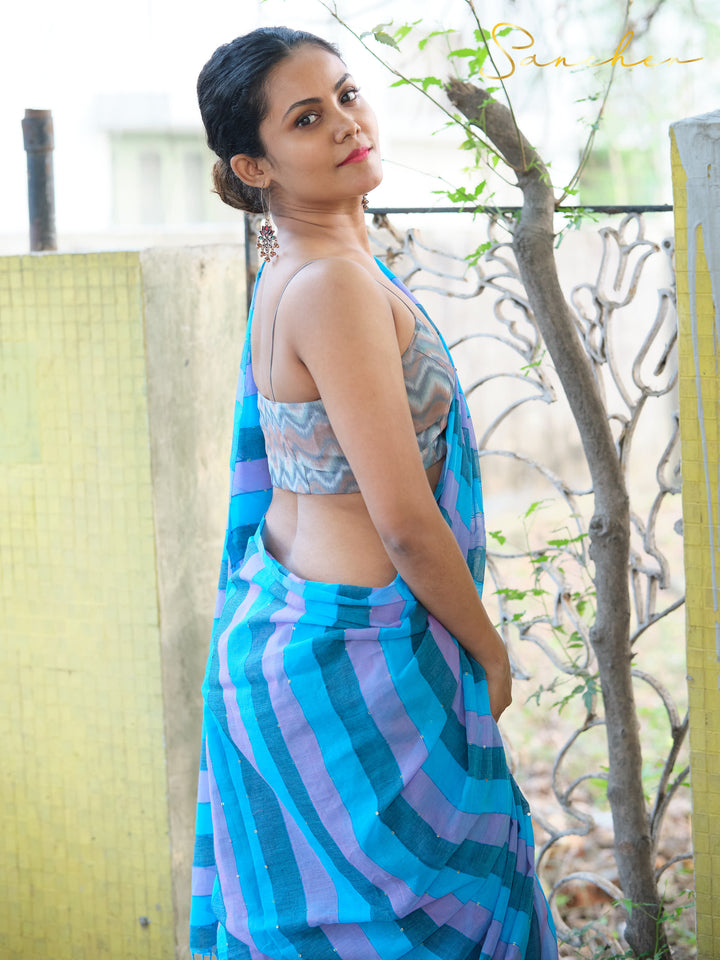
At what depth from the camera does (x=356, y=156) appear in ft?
4.92

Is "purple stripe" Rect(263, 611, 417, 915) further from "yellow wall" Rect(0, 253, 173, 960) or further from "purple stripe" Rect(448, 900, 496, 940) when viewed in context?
"yellow wall" Rect(0, 253, 173, 960)

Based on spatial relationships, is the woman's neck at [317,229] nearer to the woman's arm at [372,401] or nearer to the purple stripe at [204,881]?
the woman's arm at [372,401]

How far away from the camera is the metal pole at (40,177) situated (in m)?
2.37

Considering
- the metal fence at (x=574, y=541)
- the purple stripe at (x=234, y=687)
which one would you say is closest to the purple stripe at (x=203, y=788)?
the purple stripe at (x=234, y=687)

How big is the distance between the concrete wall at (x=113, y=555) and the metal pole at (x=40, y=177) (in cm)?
12

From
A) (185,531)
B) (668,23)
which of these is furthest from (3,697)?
(668,23)

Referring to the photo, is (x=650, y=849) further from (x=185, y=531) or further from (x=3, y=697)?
(x=3, y=697)

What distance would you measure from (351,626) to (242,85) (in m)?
0.80

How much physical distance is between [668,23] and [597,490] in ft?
26.0

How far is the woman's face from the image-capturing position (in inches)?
57.8

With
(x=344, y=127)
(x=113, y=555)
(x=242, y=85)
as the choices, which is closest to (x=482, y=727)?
(x=344, y=127)

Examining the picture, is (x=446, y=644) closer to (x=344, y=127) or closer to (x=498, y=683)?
(x=498, y=683)

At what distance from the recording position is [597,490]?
6.55ft

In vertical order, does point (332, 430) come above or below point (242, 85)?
below
